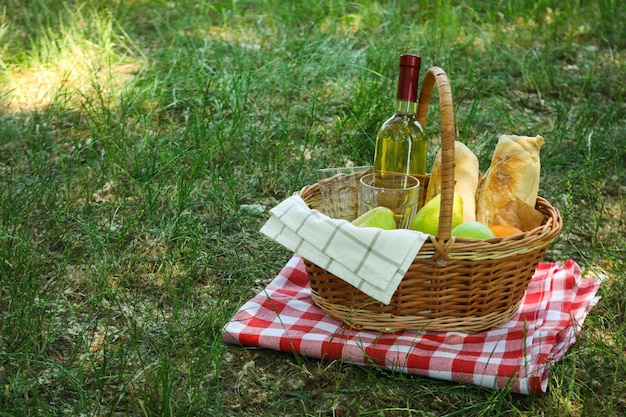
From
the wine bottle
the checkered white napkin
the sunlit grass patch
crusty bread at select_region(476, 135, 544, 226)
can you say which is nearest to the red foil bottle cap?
the wine bottle

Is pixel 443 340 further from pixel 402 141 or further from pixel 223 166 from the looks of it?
pixel 223 166

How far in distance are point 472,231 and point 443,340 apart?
32 cm

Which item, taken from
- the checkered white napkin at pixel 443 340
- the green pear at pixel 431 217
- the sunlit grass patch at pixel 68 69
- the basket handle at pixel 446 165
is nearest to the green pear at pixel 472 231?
the green pear at pixel 431 217

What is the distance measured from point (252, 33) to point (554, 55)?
1901mm

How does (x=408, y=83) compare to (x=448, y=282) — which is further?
(x=408, y=83)

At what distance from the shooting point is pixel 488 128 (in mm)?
4074

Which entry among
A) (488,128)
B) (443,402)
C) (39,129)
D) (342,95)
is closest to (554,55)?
(488,128)

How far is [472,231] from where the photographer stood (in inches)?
88.6

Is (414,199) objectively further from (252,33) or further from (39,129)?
(252,33)

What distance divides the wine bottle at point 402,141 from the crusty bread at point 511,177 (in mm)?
236

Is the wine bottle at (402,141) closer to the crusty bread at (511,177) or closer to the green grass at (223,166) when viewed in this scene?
the crusty bread at (511,177)

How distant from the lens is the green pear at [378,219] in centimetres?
230

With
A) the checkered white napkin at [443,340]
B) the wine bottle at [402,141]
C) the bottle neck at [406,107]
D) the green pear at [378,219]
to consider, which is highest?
the bottle neck at [406,107]

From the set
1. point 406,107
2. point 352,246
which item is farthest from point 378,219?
point 406,107
